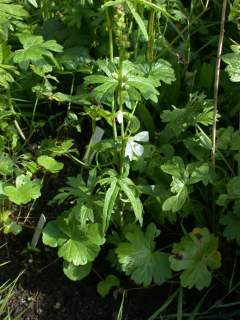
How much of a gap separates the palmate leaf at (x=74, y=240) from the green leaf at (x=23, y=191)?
0.11 m

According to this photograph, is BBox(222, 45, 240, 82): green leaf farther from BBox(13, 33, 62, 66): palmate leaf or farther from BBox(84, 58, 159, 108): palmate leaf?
BBox(13, 33, 62, 66): palmate leaf

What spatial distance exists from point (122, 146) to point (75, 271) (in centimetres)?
43

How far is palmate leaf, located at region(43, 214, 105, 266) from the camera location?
6.06ft

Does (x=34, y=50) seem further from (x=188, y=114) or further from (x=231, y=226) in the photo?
(x=231, y=226)

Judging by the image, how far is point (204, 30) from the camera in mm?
2441

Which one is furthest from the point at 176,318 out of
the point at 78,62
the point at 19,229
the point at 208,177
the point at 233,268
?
the point at 78,62

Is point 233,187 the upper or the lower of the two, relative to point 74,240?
upper

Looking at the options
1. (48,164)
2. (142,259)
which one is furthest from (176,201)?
(48,164)

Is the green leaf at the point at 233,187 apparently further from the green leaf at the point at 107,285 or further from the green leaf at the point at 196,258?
the green leaf at the point at 107,285

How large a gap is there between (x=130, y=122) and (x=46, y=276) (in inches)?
23.1

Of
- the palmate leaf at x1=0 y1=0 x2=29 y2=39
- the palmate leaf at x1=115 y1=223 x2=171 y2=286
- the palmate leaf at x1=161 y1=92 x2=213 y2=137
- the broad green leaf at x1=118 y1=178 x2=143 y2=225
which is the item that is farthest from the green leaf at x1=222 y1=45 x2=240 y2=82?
the palmate leaf at x1=0 y1=0 x2=29 y2=39

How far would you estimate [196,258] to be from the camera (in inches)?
72.5

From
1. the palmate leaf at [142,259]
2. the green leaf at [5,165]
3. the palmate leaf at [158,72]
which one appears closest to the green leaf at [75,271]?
the palmate leaf at [142,259]

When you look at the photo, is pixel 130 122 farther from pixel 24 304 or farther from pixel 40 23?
pixel 40 23
